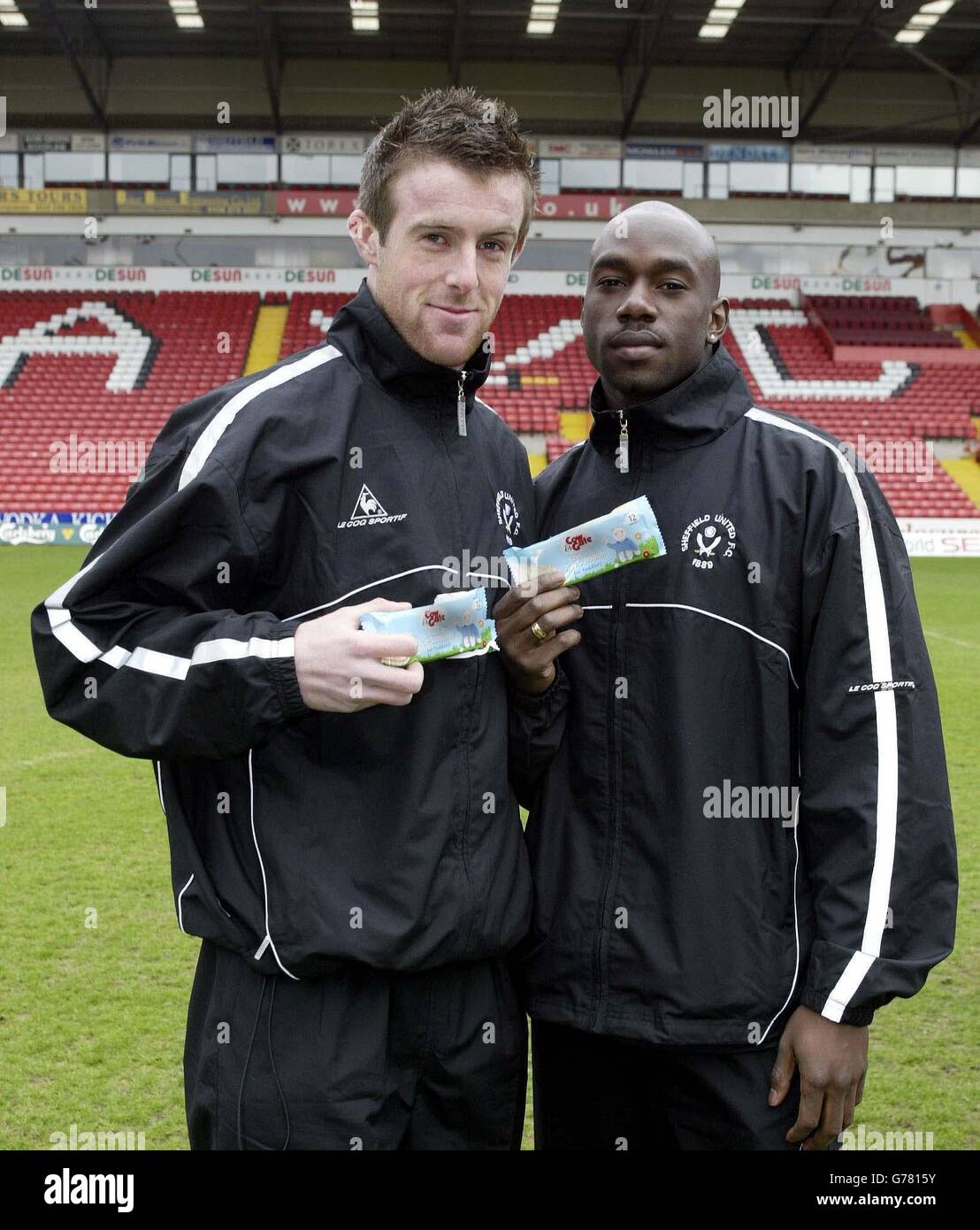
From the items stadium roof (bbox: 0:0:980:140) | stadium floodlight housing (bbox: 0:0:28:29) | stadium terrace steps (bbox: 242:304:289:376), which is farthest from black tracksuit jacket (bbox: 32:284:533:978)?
stadium floodlight housing (bbox: 0:0:28:29)

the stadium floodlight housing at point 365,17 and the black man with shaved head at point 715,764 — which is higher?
the stadium floodlight housing at point 365,17

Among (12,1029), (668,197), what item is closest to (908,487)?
(668,197)

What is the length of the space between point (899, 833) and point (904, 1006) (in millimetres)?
2606

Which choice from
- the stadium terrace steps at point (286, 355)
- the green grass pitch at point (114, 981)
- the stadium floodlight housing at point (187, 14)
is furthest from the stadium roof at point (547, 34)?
the green grass pitch at point (114, 981)

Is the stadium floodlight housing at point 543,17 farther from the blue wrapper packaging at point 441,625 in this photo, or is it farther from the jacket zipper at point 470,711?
the blue wrapper packaging at point 441,625

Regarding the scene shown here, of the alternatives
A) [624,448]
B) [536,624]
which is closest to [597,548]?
[536,624]

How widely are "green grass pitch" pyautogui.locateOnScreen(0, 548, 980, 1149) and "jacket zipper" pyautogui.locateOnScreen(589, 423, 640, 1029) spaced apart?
1.50 metres

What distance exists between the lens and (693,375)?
85.6 inches

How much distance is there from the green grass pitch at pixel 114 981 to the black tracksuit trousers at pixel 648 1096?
1221 mm

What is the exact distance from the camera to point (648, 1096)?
85.8 inches

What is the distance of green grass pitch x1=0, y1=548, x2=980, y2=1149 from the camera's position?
348 centimetres

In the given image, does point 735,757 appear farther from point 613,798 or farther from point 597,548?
point 597,548

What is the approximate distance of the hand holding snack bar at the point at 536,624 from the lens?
196 cm

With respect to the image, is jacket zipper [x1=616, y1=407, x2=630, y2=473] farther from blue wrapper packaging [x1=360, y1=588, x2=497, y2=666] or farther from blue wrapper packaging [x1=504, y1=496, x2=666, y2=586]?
blue wrapper packaging [x1=360, y1=588, x2=497, y2=666]
